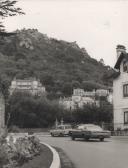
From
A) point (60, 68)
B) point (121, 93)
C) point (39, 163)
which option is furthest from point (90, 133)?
point (60, 68)

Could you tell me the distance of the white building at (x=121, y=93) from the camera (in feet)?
186

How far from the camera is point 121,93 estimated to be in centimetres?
5769

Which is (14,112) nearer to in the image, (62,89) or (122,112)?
(122,112)

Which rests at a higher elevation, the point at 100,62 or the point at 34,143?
the point at 100,62

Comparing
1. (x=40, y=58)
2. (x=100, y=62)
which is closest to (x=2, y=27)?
(x=40, y=58)

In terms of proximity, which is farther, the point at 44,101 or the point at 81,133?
the point at 44,101

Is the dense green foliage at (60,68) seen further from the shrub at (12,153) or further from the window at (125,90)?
the shrub at (12,153)

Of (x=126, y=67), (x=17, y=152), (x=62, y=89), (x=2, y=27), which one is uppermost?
(x=62, y=89)

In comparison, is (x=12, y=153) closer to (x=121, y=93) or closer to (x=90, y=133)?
(x=90, y=133)

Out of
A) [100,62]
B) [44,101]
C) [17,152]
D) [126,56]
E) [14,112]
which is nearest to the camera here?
[17,152]

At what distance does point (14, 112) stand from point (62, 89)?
3205 inches

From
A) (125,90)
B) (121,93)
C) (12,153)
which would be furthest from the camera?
(121,93)

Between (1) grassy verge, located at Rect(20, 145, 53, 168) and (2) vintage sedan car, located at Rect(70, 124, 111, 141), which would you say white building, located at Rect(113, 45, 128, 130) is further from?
(1) grassy verge, located at Rect(20, 145, 53, 168)

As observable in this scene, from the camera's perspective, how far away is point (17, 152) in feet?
47.0
